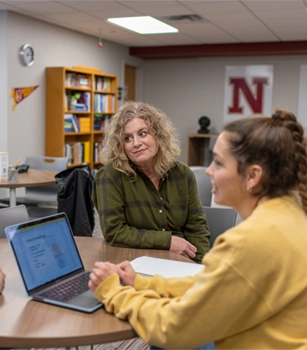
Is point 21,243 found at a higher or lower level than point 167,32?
lower

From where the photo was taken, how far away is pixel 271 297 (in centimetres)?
104

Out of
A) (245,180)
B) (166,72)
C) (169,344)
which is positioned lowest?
(169,344)

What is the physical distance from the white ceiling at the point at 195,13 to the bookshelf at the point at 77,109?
2.28ft

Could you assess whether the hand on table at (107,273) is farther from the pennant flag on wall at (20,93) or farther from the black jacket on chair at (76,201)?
the pennant flag on wall at (20,93)

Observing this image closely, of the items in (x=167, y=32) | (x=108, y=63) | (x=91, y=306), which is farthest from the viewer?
(x=108, y=63)

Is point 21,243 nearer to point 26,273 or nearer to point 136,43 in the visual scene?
point 26,273

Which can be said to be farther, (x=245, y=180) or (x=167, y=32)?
(x=167, y=32)

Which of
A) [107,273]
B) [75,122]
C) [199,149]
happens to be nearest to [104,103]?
[75,122]

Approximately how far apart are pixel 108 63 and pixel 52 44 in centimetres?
163

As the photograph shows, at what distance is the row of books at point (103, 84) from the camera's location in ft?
23.5

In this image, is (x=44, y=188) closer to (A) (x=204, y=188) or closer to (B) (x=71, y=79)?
(A) (x=204, y=188)

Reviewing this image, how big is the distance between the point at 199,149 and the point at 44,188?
4.56 meters

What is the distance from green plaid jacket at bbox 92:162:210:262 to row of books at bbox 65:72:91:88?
4520 millimetres

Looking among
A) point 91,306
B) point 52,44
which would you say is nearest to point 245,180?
point 91,306
